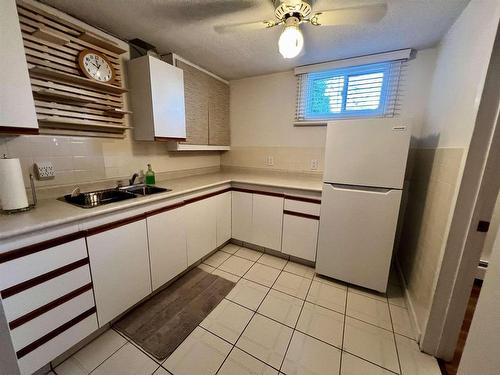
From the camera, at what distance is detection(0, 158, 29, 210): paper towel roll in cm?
112

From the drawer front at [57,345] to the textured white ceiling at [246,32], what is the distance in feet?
6.75

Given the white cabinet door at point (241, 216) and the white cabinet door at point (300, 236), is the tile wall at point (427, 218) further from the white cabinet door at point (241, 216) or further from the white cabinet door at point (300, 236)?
the white cabinet door at point (241, 216)

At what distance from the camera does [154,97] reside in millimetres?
1829

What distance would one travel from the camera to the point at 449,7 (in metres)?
1.34

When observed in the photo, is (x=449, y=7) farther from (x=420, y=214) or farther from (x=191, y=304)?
(x=191, y=304)

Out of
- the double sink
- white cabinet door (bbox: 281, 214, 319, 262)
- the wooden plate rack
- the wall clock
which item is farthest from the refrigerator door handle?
the wall clock

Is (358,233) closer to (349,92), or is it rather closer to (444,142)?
(444,142)

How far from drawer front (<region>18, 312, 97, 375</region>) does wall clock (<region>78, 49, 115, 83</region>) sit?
172cm

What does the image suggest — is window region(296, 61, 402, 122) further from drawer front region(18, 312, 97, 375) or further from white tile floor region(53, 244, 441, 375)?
drawer front region(18, 312, 97, 375)

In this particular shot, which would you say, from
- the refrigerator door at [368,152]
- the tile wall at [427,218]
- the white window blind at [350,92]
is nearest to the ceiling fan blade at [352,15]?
the refrigerator door at [368,152]

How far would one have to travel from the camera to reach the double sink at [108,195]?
1.59 meters

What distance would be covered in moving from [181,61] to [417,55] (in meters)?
2.34

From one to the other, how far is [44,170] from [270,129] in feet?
7.53

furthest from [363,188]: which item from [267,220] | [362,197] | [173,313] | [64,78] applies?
[64,78]
